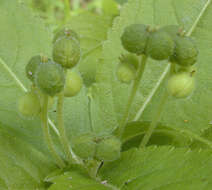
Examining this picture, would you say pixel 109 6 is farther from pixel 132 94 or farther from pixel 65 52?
pixel 65 52

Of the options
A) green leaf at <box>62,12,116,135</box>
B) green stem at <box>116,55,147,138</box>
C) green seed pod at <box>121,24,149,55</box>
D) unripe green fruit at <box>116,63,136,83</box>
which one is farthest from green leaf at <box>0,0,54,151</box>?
green seed pod at <box>121,24,149,55</box>

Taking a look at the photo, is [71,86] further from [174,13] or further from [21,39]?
[174,13]

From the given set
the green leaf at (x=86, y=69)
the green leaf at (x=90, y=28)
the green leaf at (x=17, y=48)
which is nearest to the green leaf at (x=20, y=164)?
the green leaf at (x=17, y=48)

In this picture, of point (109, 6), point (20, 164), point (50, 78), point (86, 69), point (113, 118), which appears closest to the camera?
point (50, 78)

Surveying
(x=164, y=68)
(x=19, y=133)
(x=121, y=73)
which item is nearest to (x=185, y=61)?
(x=121, y=73)

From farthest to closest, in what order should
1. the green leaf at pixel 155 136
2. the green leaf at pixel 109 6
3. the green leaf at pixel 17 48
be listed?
the green leaf at pixel 109 6, the green leaf at pixel 17 48, the green leaf at pixel 155 136

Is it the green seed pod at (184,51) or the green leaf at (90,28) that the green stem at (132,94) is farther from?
the green leaf at (90,28)

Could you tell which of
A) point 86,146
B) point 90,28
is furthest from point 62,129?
point 90,28
